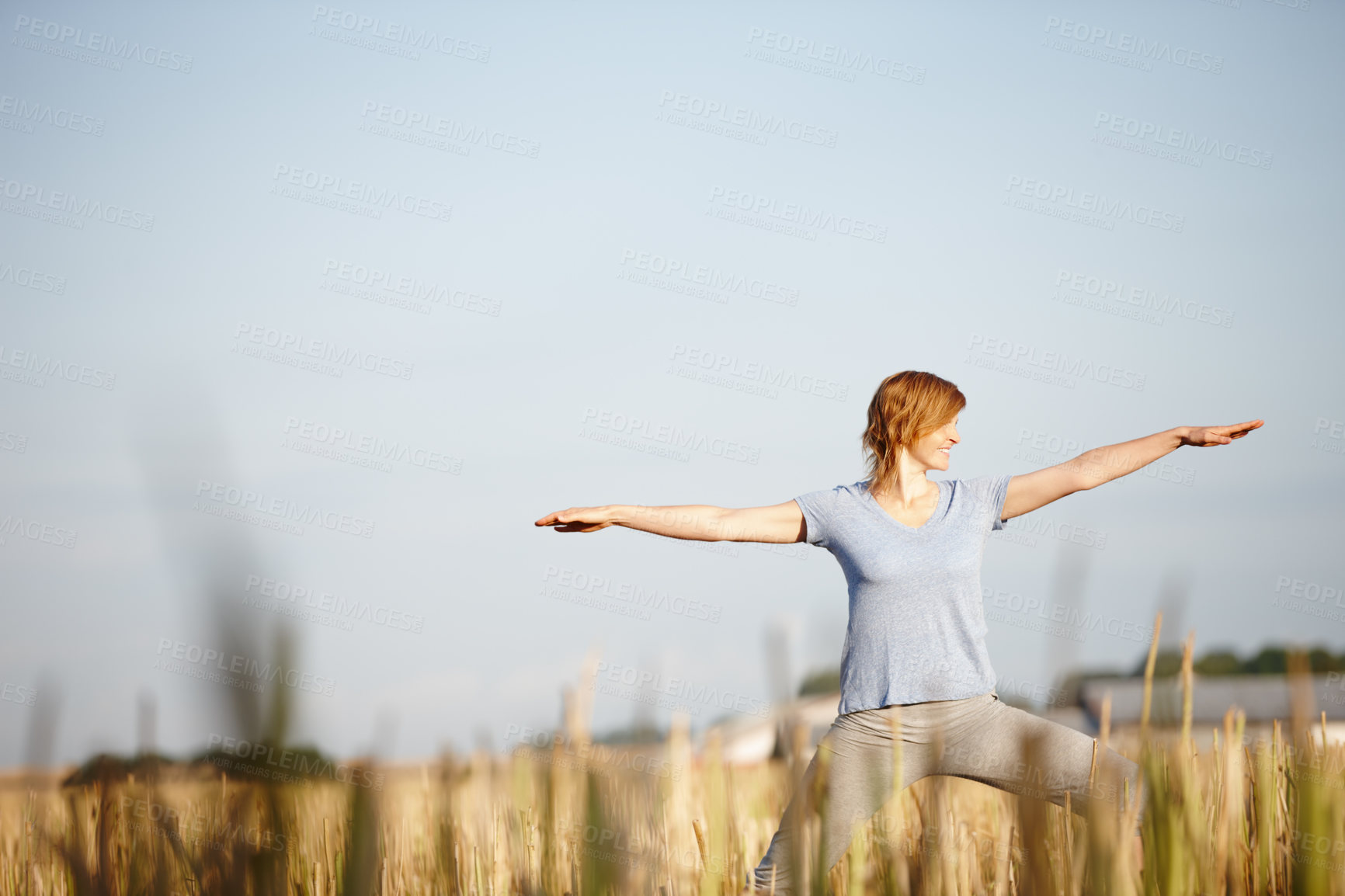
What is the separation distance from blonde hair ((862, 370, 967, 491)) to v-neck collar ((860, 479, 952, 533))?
2.3 inches

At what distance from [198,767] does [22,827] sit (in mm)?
3016

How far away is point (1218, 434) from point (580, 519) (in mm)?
2000

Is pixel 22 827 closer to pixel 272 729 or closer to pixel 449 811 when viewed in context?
pixel 449 811

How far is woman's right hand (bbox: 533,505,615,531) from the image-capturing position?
3365 millimetres

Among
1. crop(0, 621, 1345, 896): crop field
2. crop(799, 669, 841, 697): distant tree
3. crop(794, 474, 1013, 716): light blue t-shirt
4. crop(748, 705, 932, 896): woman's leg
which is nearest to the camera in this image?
crop(0, 621, 1345, 896): crop field

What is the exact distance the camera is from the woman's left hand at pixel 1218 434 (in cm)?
335

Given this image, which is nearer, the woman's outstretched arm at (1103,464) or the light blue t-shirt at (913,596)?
the light blue t-shirt at (913,596)

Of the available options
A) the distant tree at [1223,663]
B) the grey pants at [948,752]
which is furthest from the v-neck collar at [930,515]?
the distant tree at [1223,663]

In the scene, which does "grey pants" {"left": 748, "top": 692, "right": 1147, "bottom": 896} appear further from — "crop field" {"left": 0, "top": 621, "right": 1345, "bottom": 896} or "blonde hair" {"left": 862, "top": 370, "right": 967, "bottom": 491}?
"blonde hair" {"left": 862, "top": 370, "right": 967, "bottom": 491}

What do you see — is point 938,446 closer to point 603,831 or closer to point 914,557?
point 914,557

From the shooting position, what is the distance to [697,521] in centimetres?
357

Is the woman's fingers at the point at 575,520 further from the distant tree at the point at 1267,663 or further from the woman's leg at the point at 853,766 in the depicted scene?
the distant tree at the point at 1267,663

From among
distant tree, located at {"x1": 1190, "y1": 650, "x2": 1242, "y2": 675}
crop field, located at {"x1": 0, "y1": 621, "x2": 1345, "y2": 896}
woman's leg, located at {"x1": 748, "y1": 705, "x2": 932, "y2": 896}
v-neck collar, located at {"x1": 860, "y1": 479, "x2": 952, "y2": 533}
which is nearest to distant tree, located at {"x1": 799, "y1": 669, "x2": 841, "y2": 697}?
crop field, located at {"x1": 0, "y1": 621, "x2": 1345, "y2": 896}

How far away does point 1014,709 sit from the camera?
3.25 metres
